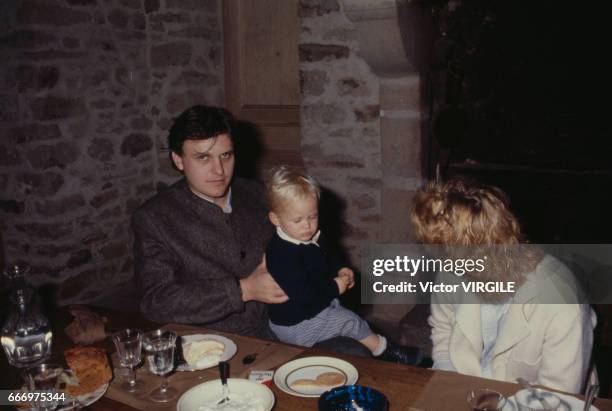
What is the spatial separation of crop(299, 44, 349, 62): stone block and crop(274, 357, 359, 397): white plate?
8.14ft

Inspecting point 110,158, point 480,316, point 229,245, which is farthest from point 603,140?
point 110,158

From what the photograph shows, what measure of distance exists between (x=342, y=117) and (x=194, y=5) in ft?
5.67

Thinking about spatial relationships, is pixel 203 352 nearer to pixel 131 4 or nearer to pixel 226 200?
pixel 226 200

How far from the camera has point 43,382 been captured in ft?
4.43

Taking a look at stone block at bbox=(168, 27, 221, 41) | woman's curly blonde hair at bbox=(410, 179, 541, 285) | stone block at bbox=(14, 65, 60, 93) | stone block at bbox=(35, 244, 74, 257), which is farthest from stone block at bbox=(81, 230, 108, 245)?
woman's curly blonde hair at bbox=(410, 179, 541, 285)

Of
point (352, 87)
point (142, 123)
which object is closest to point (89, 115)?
point (142, 123)

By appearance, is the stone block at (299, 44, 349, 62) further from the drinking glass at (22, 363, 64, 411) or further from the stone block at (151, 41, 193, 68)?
the drinking glass at (22, 363, 64, 411)

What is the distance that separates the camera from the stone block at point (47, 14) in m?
3.23

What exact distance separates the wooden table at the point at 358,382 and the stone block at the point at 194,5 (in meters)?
3.25

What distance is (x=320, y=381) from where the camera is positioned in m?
1.43

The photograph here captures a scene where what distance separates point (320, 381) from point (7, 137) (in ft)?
9.34

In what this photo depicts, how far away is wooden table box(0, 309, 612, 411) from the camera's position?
133 cm

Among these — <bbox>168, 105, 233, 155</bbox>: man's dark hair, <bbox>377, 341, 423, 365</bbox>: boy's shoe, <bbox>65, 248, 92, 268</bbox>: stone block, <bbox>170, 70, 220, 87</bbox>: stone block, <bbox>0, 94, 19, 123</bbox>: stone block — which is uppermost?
<bbox>170, 70, 220, 87</bbox>: stone block

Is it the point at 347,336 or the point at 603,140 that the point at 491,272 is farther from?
the point at 603,140
